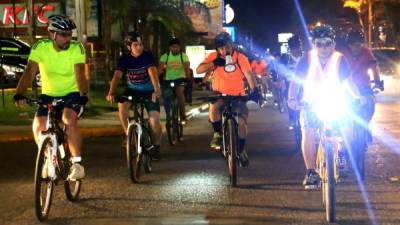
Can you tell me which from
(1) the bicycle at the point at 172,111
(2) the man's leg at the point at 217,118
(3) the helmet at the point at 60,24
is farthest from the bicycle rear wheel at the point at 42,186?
(1) the bicycle at the point at 172,111

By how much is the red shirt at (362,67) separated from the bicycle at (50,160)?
3889mm

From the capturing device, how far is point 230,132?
27.9 ft

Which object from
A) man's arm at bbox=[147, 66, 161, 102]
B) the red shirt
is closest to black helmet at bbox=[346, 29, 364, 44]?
the red shirt

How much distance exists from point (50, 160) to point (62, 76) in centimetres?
107

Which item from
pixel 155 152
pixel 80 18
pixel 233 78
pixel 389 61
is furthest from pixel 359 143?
pixel 389 61

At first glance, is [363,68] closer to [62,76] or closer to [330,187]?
[330,187]

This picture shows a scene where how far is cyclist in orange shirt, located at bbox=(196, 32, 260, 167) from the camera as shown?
8.95 metres

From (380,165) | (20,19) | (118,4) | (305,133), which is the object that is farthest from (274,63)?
Result: (20,19)

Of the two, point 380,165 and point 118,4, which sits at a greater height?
point 118,4

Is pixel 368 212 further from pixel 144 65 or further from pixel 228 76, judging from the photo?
pixel 144 65

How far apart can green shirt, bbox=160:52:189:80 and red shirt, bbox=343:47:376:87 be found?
4780mm

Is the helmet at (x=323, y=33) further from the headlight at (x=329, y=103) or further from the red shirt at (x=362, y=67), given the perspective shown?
the red shirt at (x=362, y=67)

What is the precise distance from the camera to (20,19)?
33375 mm

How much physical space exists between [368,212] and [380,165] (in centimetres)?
313
